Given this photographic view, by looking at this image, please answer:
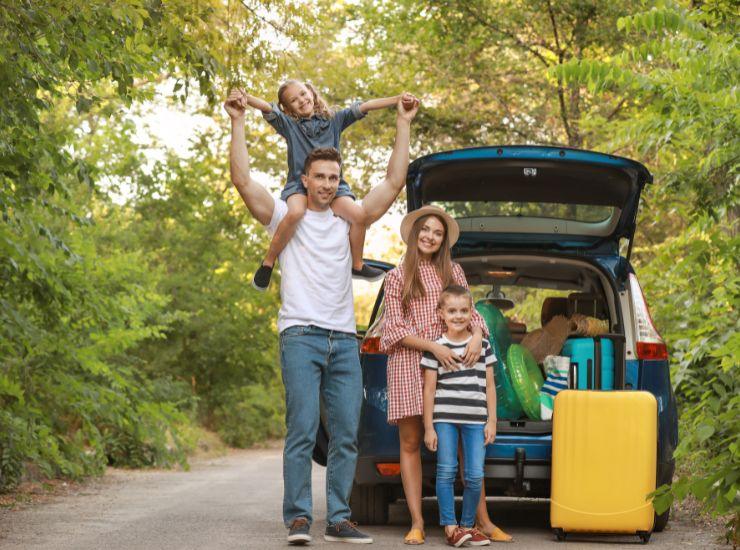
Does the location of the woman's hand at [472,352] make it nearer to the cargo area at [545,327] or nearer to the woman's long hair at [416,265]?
the woman's long hair at [416,265]

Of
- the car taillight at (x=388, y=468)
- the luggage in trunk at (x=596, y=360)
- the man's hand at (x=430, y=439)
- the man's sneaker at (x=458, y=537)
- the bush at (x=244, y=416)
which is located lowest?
the bush at (x=244, y=416)

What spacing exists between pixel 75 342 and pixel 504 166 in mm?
6053

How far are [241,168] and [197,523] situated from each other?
102 inches

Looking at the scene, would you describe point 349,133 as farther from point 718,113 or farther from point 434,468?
point 434,468

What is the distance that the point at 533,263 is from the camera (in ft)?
29.0

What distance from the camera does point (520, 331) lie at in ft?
32.7

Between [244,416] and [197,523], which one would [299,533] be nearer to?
[197,523]

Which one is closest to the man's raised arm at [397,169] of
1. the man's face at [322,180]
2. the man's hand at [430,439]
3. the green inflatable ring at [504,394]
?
the man's face at [322,180]

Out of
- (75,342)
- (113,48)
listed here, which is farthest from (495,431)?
(75,342)

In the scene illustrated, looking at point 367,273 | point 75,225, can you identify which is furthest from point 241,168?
point 75,225

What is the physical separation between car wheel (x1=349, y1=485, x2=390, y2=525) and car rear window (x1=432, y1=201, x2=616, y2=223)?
190 cm

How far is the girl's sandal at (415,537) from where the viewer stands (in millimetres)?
7262

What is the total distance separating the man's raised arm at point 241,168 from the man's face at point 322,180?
0.76ft

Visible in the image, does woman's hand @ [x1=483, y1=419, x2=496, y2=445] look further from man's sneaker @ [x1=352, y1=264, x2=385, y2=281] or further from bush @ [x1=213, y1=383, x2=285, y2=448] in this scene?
bush @ [x1=213, y1=383, x2=285, y2=448]
